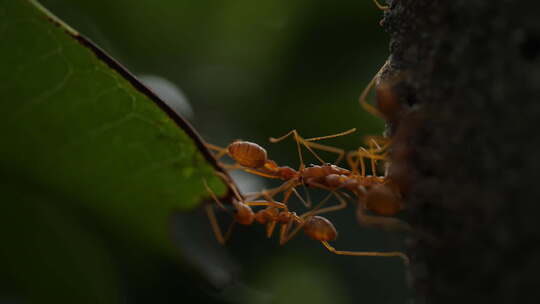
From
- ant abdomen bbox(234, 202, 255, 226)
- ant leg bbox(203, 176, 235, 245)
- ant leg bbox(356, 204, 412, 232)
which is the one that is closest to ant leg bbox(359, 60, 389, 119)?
ant leg bbox(356, 204, 412, 232)

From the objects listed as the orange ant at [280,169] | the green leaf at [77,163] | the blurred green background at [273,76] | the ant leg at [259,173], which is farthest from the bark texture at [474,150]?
the blurred green background at [273,76]

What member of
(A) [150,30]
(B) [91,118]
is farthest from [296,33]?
(B) [91,118]

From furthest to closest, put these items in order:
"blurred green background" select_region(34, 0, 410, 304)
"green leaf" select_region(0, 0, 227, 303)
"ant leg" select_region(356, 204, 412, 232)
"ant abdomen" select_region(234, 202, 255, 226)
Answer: "blurred green background" select_region(34, 0, 410, 304)
"ant abdomen" select_region(234, 202, 255, 226)
"ant leg" select_region(356, 204, 412, 232)
"green leaf" select_region(0, 0, 227, 303)

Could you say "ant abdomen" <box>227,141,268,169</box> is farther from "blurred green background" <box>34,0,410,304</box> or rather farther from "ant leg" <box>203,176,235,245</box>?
"blurred green background" <box>34,0,410,304</box>

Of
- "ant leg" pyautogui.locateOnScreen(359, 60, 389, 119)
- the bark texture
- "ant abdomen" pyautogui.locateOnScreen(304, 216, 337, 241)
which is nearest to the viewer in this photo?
the bark texture

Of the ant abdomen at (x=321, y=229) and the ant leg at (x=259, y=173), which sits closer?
the ant abdomen at (x=321, y=229)

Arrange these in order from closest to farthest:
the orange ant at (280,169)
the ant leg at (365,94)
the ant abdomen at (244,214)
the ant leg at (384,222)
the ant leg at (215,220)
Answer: the ant leg at (365,94) < the ant leg at (384,222) < the ant leg at (215,220) < the orange ant at (280,169) < the ant abdomen at (244,214)

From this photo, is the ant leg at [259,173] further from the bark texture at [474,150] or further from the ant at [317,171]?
the bark texture at [474,150]

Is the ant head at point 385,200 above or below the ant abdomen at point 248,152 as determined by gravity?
above
